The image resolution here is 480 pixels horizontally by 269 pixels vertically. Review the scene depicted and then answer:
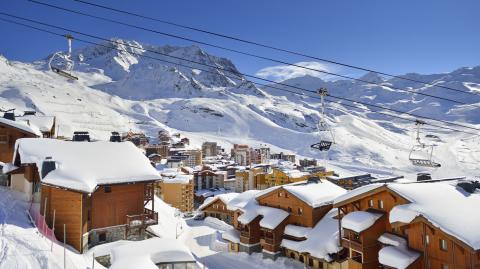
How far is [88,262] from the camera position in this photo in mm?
20328

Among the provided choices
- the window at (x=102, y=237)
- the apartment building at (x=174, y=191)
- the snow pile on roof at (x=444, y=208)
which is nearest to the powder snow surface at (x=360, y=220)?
the snow pile on roof at (x=444, y=208)

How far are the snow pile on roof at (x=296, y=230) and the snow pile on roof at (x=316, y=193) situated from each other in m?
2.13

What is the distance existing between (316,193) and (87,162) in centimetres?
1846

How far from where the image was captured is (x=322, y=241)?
27484 millimetres

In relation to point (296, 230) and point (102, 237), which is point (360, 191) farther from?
point (102, 237)

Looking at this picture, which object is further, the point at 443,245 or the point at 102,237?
the point at 102,237

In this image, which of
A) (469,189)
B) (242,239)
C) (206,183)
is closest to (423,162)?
(469,189)

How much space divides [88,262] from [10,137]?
54.6ft

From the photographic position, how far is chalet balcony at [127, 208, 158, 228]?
81.5 ft

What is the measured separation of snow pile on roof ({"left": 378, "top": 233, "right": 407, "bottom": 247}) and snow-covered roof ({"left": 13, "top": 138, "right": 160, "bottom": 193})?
1487 cm

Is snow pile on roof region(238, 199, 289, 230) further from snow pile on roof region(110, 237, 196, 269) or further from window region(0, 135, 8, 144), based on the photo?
window region(0, 135, 8, 144)

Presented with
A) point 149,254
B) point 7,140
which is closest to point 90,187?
point 149,254

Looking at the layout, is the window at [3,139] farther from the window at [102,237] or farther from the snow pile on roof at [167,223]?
the window at [102,237]

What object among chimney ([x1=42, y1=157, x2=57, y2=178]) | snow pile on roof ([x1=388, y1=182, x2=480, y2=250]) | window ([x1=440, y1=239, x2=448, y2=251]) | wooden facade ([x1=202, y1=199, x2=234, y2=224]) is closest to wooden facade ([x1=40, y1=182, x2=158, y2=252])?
chimney ([x1=42, y1=157, x2=57, y2=178])
